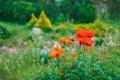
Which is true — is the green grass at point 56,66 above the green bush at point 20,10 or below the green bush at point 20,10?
above

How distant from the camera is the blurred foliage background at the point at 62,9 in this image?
1947 centimetres

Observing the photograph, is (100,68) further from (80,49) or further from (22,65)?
(22,65)

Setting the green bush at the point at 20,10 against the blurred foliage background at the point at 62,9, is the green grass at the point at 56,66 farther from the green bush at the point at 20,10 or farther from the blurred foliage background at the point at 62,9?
the blurred foliage background at the point at 62,9

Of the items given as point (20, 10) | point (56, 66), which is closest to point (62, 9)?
point (20, 10)

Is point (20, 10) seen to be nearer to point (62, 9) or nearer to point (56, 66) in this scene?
point (62, 9)

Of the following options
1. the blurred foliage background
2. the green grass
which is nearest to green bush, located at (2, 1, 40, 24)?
the blurred foliage background

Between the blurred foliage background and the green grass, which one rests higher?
the green grass

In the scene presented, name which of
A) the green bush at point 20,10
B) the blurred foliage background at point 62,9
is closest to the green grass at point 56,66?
the green bush at point 20,10

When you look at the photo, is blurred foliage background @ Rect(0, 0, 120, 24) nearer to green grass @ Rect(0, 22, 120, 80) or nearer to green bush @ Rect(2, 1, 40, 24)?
green bush @ Rect(2, 1, 40, 24)

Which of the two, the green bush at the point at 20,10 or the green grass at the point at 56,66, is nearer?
the green grass at the point at 56,66

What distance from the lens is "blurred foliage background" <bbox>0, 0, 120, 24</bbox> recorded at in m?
19.5

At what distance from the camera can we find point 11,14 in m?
20.0

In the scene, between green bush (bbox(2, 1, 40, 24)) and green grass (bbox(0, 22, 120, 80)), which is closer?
green grass (bbox(0, 22, 120, 80))

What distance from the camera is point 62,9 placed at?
20391 mm
